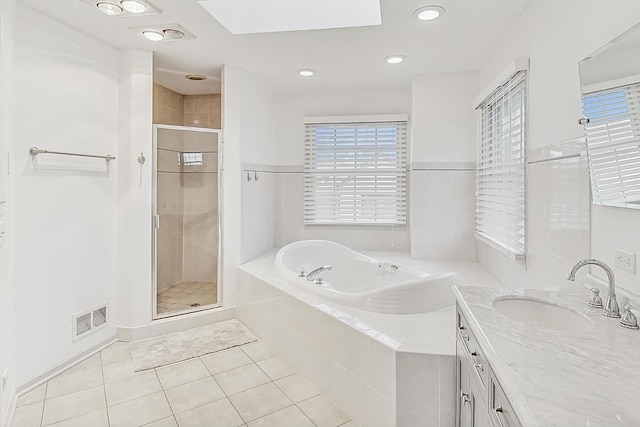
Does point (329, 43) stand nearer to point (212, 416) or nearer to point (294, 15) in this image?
point (294, 15)

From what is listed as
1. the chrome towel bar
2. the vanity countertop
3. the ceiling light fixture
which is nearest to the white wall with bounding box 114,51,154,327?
the chrome towel bar

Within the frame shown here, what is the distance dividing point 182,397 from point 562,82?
273 centimetres

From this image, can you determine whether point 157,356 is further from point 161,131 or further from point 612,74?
point 612,74

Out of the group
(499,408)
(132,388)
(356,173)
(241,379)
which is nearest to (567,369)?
(499,408)

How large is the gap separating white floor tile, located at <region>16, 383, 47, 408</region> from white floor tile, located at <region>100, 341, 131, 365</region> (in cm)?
39

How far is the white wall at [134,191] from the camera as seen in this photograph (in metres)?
2.97

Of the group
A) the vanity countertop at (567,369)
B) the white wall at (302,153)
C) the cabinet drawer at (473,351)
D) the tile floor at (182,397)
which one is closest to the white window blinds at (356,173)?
the white wall at (302,153)

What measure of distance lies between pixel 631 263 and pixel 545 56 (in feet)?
4.17

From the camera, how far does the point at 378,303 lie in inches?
90.2

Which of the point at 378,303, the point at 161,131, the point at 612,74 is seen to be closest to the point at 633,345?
the point at 612,74

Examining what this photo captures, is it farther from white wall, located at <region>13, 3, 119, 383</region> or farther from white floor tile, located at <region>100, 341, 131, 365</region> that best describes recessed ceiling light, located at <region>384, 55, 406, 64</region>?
white floor tile, located at <region>100, 341, 131, 365</region>

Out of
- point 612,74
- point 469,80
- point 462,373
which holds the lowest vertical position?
point 462,373

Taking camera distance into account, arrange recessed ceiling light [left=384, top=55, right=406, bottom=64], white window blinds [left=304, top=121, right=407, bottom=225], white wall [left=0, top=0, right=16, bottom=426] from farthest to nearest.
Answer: white window blinds [left=304, top=121, right=407, bottom=225] < recessed ceiling light [left=384, top=55, right=406, bottom=64] < white wall [left=0, top=0, right=16, bottom=426]

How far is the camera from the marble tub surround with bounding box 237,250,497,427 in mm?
1769
